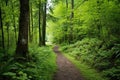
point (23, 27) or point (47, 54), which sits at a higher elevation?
point (23, 27)

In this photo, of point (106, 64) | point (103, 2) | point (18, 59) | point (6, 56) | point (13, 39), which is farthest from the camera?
point (13, 39)

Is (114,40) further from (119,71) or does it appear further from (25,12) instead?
(25,12)

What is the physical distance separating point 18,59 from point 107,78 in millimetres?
5310

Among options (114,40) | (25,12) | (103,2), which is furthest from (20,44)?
(103,2)

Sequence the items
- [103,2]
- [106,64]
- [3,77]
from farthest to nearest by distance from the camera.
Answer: [103,2]
[106,64]
[3,77]

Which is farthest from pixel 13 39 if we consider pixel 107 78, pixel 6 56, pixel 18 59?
pixel 107 78

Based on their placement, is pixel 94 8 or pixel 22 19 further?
pixel 94 8

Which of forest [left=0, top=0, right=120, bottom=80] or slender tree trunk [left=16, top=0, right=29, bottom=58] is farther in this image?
slender tree trunk [left=16, top=0, right=29, bottom=58]

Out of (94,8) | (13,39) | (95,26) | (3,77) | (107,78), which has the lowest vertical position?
(107,78)

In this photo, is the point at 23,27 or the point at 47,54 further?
the point at 47,54

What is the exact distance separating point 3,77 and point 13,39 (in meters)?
11.2

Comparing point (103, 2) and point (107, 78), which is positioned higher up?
point (103, 2)

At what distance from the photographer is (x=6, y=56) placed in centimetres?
1045

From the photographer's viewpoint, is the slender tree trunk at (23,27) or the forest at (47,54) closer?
the forest at (47,54)
